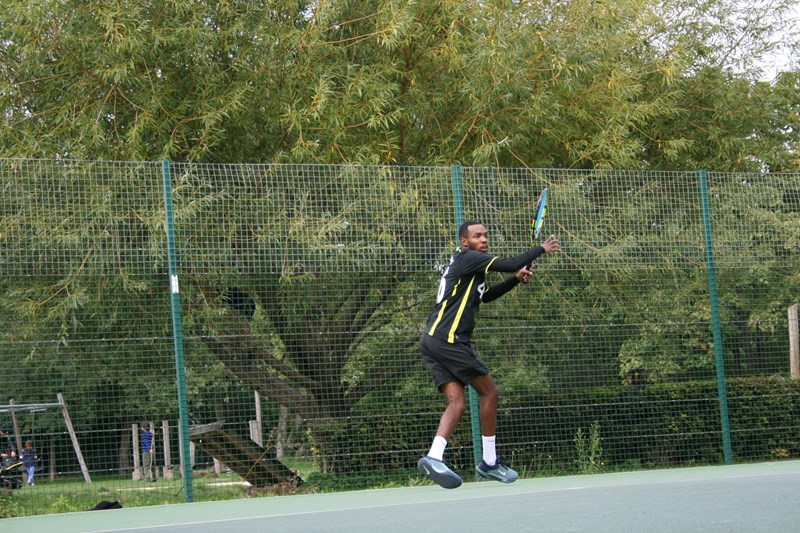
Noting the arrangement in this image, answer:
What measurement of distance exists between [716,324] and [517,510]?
542 cm

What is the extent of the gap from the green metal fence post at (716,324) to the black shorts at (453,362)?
416cm

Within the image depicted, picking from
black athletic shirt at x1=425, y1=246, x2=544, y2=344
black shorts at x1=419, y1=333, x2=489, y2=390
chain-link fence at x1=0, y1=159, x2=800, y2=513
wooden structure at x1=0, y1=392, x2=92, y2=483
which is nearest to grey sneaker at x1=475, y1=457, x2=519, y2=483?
black shorts at x1=419, y1=333, x2=489, y2=390

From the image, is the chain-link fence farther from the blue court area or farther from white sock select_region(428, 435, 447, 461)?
white sock select_region(428, 435, 447, 461)

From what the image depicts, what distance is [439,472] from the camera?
6.68 metres

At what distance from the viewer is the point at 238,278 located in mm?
9469

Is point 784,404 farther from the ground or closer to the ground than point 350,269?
closer to the ground

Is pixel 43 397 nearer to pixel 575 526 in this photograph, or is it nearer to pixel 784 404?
pixel 575 526

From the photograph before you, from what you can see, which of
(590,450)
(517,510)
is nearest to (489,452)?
(517,510)

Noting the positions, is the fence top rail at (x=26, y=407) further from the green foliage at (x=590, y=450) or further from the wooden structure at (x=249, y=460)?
the green foliage at (x=590, y=450)

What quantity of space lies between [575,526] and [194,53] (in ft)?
25.6

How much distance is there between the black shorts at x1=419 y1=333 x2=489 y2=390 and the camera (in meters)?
6.89

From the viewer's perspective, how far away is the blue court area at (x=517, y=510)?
4.79 meters

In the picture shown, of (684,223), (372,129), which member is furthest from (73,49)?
(684,223)

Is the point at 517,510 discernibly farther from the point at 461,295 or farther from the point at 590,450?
the point at 590,450
